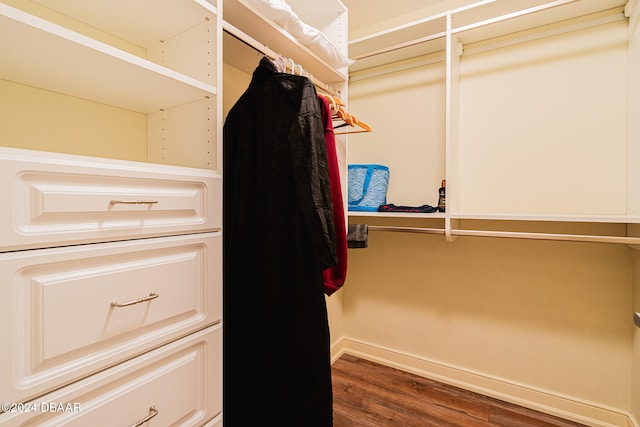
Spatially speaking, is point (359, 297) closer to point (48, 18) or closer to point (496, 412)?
point (496, 412)

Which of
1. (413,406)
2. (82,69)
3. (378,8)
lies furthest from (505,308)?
(82,69)

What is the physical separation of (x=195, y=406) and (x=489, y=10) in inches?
84.7

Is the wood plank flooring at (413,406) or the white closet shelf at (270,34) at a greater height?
the white closet shelf at (270,34)

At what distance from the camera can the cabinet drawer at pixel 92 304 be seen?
20.9 inches

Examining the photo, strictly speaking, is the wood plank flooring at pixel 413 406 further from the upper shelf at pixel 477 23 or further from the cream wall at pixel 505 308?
the upper shelf at pixel 477 23

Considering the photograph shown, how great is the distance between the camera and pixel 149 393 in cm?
72

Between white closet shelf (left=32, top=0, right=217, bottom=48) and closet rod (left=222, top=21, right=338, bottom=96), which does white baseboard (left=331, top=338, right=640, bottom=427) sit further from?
white closet shelf (left=32, top=0, right=217, bottom=48)

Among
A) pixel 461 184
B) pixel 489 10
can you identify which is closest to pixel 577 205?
pixel 461 184

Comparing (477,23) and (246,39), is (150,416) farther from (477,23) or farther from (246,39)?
(477,23)

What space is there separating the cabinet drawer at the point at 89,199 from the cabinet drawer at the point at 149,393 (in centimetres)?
31

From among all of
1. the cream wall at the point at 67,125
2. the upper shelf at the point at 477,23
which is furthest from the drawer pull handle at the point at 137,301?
the upper shelf at the point at 477,23

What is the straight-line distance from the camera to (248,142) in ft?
3.31

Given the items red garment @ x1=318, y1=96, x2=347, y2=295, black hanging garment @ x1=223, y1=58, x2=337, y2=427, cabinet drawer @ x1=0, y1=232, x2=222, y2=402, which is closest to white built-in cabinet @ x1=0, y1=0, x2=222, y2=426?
cabinet drawer @ x1=0, y1=232, x2=222, y2=402

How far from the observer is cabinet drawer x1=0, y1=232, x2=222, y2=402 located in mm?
531
